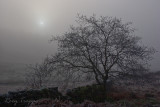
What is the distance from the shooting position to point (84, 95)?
18984 mm

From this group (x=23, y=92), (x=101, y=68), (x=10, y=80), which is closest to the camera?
(x=23, y=92)

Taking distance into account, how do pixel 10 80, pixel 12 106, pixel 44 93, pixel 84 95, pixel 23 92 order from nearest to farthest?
pixel 12 106 → pixel 23 92 → pixel 44 93 → pixel 84 95 → pixel 10 80

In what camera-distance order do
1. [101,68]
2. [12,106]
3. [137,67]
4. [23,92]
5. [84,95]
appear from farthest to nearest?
[101,68] → [137,67] → [84,95] → [23,92] → [12,106]

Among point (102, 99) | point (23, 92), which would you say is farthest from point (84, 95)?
point (23, 92)

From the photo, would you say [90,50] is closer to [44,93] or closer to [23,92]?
[44,93]

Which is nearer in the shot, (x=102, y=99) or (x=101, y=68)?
(x=102, y=99)

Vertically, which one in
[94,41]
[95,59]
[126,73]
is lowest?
[126,73]

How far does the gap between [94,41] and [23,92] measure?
10573mm

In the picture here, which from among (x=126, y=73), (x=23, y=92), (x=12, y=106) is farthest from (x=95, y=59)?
(x=12, y=106)

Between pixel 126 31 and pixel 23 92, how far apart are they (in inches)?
489

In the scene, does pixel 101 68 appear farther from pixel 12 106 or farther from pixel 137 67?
pixel 12 106

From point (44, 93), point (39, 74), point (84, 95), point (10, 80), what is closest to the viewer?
point (44, 93)

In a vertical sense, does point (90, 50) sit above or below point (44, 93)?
above

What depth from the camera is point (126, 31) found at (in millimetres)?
21891
